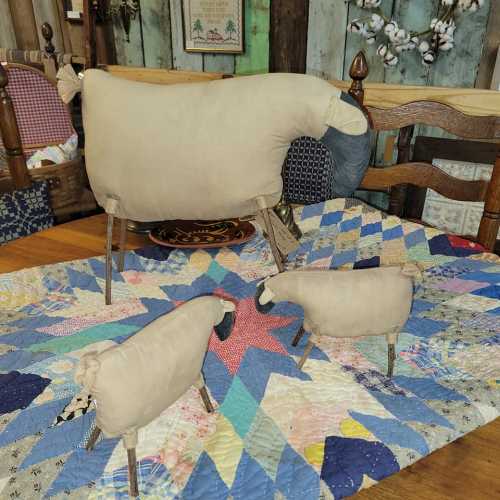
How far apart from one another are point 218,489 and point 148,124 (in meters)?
0.51

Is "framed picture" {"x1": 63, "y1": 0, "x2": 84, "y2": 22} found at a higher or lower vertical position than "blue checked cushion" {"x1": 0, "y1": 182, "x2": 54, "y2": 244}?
higher

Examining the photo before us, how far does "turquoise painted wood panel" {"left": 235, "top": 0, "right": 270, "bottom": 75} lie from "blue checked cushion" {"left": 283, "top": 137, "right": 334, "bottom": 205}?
1.74 metres

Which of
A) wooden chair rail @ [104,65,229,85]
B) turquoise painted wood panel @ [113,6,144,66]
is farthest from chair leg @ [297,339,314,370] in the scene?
turquoise painted wood panel @ [113,6,144,66]

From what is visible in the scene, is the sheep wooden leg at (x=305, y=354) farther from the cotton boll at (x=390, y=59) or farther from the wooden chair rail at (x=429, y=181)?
the cotton boll at (x=390, y=59)

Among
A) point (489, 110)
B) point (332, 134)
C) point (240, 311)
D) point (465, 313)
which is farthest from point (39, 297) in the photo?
point (489, 110)

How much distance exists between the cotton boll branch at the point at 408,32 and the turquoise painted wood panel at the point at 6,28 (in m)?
2.12

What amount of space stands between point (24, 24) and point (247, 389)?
3053 mm

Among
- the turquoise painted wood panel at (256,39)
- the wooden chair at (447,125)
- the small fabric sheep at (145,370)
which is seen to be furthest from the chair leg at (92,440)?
the turquoise painted wood panel at (256,39)

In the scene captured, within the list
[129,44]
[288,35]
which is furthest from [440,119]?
[129,44]

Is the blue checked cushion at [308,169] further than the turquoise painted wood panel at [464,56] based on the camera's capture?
No

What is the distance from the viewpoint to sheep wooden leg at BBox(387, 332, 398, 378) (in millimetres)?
663

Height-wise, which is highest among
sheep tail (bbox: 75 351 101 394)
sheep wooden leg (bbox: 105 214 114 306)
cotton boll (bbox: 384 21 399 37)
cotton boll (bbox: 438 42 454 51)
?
cotton boll (bbox: 384 21 399 37)

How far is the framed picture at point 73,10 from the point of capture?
9.05 ft

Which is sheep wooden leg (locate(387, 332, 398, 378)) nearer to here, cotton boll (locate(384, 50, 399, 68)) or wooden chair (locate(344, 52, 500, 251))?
wooden chair (locate(344, 52, 500, 251))
